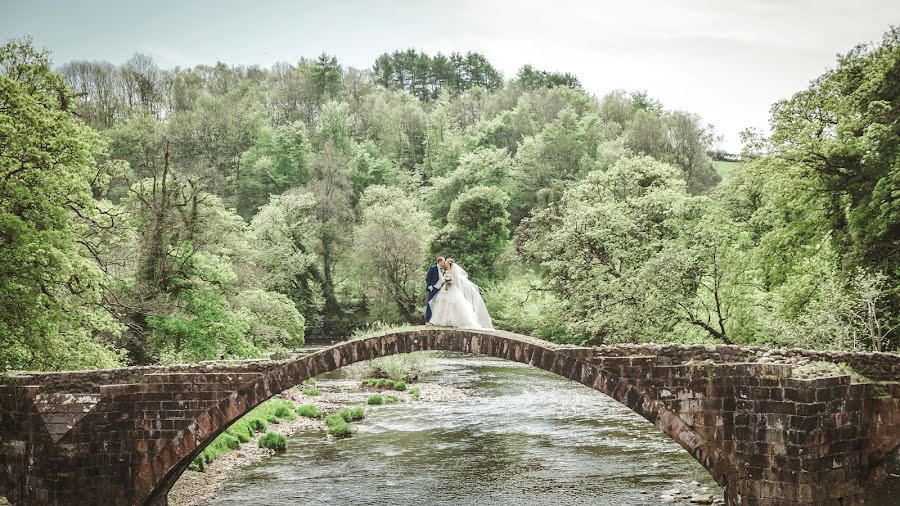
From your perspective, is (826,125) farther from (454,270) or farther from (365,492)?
(365,492)

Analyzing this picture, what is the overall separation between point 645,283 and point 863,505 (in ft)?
46.6

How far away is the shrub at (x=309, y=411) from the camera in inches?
1240

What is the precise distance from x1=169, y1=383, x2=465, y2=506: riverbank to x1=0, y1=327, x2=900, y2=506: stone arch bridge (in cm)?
219

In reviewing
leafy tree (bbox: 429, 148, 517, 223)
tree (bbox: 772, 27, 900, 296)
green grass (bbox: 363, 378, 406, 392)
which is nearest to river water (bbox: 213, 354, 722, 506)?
green grass (bbox: 363, 378, 406, 392)

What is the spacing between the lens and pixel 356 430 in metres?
28.8

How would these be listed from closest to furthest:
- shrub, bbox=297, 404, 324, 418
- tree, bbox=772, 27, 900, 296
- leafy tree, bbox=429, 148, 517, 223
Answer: tree, bbox=772, 27, 900, 296, shrub, bbox=297, 404, 324, 418, leafy tree, bbox=429, 148, 517, 223

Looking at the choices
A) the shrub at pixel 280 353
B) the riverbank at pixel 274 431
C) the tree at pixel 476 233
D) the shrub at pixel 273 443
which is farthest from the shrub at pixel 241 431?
the tree at pixel 476 233

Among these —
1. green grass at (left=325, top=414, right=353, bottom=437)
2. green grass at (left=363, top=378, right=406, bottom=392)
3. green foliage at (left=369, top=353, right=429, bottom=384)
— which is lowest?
green grass at (left=325, top=414, right=353, bottom=437)

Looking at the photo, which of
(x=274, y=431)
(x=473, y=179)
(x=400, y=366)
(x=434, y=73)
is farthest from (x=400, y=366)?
(x=434, y=73)

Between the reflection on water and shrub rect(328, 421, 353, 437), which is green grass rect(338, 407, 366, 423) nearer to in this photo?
the reflection on water

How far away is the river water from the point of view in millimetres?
20500

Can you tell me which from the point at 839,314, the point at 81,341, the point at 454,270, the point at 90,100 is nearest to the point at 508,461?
the point at 454,270

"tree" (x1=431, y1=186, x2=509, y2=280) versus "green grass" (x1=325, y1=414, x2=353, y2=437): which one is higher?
"tree" (x1=431, y1=186, x2=509, y2=280)

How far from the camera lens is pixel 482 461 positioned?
79.7 ft
